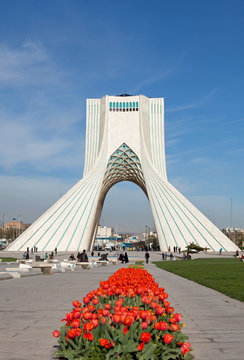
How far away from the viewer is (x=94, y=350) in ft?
11.6

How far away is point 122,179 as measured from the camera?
229ft

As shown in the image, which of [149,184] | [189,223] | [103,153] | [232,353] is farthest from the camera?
[103,153]

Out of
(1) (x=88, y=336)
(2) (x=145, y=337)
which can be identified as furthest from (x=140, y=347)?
(1) (x=88, y=336)

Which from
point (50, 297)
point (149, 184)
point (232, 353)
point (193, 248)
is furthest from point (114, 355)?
point (149, 184)

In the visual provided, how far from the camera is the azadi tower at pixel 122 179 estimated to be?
46656mm

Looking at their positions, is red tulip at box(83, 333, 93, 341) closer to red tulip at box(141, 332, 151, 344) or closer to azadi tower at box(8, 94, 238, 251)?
red tulip at box(141, 332, 151, 344)

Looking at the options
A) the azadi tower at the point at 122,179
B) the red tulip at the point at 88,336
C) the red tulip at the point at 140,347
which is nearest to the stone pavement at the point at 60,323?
the red tulip at the point at 88,336

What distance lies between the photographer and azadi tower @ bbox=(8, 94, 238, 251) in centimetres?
4666

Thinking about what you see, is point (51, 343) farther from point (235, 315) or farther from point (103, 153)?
point (103, 153)

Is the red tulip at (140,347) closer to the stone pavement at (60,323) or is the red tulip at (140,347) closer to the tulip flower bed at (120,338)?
the tulip flower bed at (120,338)

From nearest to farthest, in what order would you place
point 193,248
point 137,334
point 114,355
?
point 114,355, point 137,334, point 193,248

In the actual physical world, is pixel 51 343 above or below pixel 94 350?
below

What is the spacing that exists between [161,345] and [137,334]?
25 cm

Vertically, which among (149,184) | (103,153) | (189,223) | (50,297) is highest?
(103,153)
